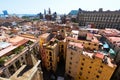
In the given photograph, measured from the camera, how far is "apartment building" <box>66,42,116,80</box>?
90.4ft

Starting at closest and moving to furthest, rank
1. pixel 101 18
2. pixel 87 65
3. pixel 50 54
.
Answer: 1. pixel 87 65
2. pixel 50 54
3. pixel 101 18

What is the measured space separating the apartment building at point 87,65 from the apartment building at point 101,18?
48.9 meters

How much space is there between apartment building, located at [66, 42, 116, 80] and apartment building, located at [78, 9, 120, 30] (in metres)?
48.9

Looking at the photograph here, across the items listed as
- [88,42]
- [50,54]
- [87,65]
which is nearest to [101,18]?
[88,42]

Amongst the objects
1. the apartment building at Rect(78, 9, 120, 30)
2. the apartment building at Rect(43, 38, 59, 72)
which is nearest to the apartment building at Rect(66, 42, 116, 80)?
the apartment building at Rect(43, 38, 59, 72)

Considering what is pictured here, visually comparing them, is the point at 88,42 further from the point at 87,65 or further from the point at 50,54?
the point at 50,54

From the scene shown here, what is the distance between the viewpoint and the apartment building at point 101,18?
2997 inches

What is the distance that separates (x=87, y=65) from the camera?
30625mm

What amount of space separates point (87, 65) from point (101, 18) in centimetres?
6320

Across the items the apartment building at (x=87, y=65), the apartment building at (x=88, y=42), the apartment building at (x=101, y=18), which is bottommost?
the apartment building at (x=87, y=65)

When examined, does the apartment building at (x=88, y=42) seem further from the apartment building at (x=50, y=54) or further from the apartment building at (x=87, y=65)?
the apartment building at (x=50, y=54)

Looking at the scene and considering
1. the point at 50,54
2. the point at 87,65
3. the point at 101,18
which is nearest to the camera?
the point at 87,65

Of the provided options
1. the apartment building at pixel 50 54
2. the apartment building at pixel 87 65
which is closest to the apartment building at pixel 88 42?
the apartment building at pixel 87 65

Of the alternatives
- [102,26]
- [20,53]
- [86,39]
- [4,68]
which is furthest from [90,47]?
[102,26]
